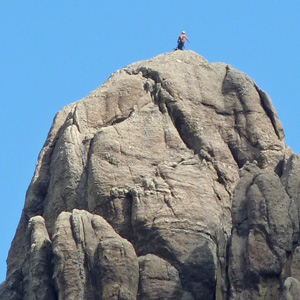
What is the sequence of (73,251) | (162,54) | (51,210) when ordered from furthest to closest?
(162,54) → (51,210) → (73,251)

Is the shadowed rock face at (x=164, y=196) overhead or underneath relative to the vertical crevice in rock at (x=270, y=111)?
underneath

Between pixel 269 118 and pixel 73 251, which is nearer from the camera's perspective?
pixel 73 251

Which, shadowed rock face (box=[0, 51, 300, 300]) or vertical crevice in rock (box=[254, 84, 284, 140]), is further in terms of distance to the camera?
vertical crevice in rock (box=[254, 84, 284, 140])

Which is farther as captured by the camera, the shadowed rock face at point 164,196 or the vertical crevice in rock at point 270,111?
the vertical crevice in rock at point 270,111

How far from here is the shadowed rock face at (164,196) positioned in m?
90.4

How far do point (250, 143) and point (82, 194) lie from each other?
8935 millimetres

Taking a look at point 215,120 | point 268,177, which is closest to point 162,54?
point 215,120

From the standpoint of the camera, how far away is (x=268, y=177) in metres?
93.4

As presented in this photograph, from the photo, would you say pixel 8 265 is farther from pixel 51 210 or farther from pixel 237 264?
pixel 237 264

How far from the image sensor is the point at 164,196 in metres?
93.6

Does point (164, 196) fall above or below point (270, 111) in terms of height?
below

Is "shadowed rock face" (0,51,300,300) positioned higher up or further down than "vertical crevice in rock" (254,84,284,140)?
further down

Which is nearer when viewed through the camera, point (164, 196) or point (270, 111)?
point (164, 196)

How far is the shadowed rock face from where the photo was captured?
3558 inches
